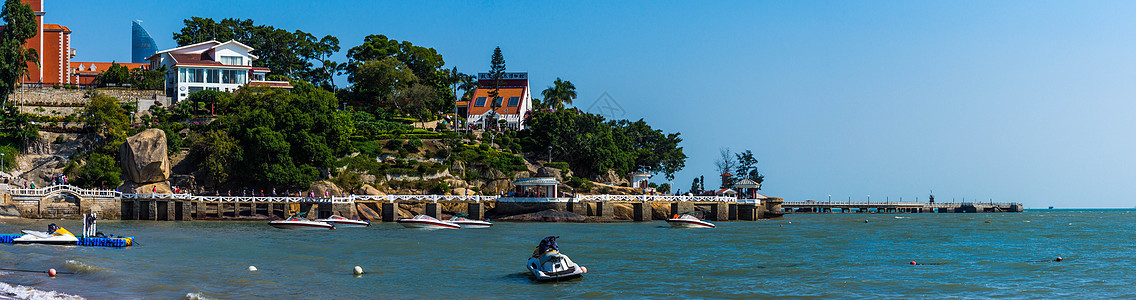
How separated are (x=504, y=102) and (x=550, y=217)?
41550 millimetres

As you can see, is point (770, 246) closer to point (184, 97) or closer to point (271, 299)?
Answer: point (271, 299)

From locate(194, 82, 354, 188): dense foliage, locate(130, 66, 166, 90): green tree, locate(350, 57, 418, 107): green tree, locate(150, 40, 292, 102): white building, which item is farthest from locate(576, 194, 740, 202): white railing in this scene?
locate(130, 66, 166, 90): green tree

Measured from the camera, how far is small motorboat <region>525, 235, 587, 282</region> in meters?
35.1

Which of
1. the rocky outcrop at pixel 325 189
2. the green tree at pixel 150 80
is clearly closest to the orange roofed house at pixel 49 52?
the green tree at pixel 150 80

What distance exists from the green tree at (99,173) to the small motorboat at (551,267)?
54.7m

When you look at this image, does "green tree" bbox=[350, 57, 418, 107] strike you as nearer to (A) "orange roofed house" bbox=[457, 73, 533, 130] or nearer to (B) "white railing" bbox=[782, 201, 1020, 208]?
(A) "orange roofed house" bbox=[457, 73, 533, 130]

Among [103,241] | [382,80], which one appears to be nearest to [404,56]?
[382,80]

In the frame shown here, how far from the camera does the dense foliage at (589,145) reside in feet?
322

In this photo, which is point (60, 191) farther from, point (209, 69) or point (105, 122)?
point (209, 69)

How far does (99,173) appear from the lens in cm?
7756

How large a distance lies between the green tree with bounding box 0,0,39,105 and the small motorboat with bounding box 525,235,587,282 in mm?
67855

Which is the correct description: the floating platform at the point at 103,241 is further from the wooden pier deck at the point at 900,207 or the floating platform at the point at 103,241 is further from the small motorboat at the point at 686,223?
the wooden pier deck at the point at 900,207

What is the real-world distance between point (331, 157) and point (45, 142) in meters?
25.9

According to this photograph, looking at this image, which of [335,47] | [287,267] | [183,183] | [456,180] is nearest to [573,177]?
[456,180]
